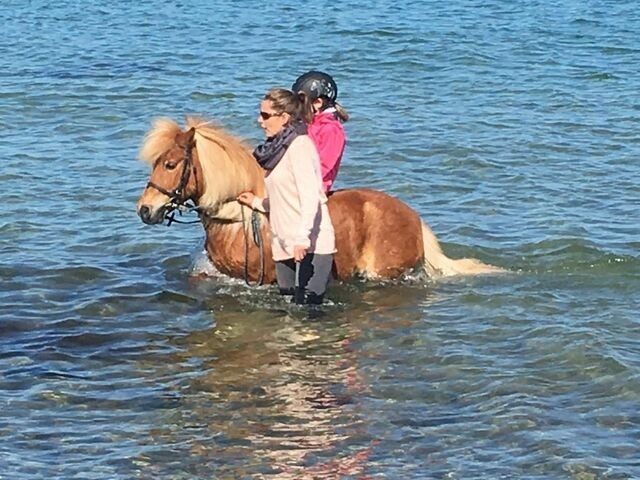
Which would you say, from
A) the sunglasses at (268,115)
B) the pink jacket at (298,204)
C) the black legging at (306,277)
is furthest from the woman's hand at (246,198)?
the sunglasses at (268,115)

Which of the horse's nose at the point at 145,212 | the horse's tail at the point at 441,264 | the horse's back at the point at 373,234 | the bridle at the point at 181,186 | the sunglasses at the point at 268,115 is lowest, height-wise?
the horse's tail at the point at 441,264

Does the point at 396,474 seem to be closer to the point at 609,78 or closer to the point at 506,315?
the point at 506,315

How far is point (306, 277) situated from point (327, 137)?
43.8 inches

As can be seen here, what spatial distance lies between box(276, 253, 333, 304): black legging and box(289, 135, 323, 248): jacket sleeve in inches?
17.0

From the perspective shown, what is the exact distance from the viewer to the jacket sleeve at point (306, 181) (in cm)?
885

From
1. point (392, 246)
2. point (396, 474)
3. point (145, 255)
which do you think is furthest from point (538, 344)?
point (145, 255)

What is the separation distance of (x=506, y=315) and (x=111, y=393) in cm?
312

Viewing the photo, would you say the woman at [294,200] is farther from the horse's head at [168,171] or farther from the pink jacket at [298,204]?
the horse's head at [168,171]

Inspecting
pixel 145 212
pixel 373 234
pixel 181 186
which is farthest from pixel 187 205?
pixel 373 234

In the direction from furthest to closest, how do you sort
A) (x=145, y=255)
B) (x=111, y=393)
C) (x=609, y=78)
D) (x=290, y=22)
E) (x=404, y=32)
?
(x=290, y=22), (x=404, y=32), (x=609, y=78), (x=145, y=255), (x=111, y=393)

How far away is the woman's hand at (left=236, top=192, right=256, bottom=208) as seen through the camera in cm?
965

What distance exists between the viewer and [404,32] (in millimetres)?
25094

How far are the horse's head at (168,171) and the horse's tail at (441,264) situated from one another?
2031mm

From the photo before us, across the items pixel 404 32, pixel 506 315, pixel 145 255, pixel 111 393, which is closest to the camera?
pixel 111 393
